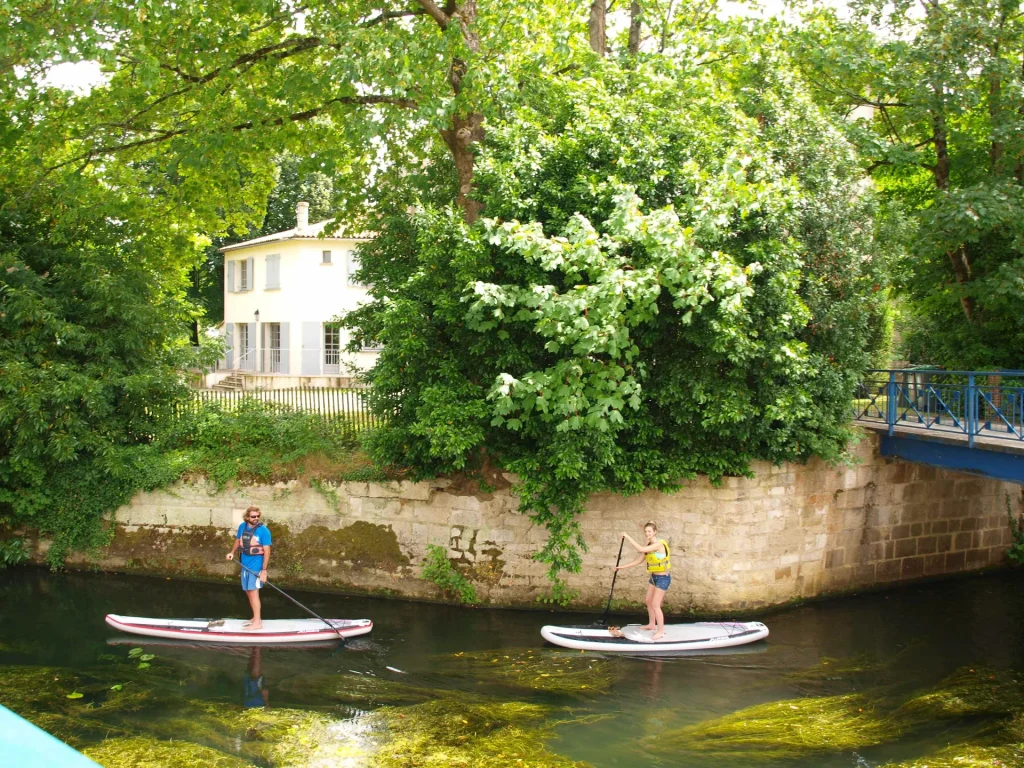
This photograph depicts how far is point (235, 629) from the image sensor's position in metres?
11.8

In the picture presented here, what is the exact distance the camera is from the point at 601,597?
1314 cm

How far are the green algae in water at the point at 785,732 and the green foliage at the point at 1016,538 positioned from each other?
8.36 meters

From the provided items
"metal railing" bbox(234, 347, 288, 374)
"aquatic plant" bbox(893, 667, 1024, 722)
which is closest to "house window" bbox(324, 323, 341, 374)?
"metal railing" bbox(234, 347, 288, 374)

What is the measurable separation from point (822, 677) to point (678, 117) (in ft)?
26.1

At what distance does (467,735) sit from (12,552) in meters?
10.1

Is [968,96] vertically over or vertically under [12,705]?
over

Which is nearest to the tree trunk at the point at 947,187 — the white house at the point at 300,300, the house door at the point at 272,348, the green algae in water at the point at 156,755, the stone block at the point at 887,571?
the stone block at the point at 887,571

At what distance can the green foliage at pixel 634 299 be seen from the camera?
424 inches

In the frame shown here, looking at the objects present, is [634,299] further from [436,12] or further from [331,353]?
[331,353]

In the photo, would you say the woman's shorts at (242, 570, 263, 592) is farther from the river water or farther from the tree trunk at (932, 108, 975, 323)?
the tree trunk at (932, 108, 975, 323)

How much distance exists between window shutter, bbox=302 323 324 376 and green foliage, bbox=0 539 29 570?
1842cm

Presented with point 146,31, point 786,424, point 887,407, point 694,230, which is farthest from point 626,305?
point 146,31

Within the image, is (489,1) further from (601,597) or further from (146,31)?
(601,597)

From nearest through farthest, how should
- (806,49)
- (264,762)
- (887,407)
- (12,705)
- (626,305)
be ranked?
(264,762) < (12,705) < (626,305) < (887,407) < (806,49)
